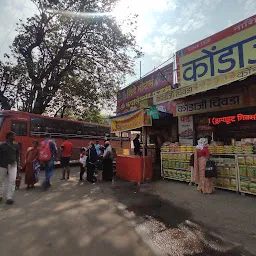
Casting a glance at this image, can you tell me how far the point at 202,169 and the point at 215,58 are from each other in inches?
184

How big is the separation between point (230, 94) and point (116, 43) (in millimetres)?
12358

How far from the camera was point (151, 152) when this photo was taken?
14328 mm

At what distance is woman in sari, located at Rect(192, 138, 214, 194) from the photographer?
617 cm

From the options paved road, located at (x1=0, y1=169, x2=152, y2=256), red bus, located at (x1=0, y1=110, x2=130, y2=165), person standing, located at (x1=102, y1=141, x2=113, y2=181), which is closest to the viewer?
paved road, located at (x1=0, y1=169, x2=152, y2=256)

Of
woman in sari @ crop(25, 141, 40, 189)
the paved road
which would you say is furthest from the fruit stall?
woman in sari @ crop(25, 141, 40, 189)

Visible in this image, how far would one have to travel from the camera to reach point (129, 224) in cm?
403

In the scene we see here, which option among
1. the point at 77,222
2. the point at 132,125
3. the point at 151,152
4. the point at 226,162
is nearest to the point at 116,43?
the point at 151,152

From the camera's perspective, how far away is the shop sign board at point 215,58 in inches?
265

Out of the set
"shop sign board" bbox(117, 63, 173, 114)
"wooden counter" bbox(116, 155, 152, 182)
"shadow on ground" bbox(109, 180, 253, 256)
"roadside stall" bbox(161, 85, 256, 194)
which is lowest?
"shadow on ground" bbox(109, 180, 253, 256)

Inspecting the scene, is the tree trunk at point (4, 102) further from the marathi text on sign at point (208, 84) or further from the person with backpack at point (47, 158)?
the marathi text on sign at point (208, 84)

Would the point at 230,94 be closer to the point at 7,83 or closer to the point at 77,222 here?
the point at 77,222

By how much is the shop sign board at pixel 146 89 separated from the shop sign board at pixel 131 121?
1.72 feet

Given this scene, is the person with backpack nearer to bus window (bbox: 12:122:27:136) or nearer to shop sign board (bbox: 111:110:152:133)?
shop sign board (bbox: 111:110:152:133)

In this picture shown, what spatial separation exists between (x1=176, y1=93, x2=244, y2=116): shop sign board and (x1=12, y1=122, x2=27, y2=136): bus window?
8.35 meters
